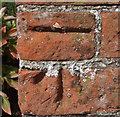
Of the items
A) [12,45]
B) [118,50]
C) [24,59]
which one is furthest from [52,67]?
[12,45]

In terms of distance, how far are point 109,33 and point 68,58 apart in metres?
0.13

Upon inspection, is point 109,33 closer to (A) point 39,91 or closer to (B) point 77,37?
(B) point 77,37

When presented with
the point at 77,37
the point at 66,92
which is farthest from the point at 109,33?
the point at 66,92

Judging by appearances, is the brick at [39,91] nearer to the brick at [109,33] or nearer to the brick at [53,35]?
the brick at [53,35]

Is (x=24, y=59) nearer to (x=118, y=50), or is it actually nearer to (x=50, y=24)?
(x=50, y=24)

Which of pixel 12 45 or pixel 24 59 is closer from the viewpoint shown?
pixel 24 59

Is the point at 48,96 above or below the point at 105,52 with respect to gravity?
below

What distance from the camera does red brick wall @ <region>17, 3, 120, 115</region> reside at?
0.42 meters

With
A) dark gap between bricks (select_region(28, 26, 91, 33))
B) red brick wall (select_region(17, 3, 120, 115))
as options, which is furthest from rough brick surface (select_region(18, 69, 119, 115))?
dark gap between bricks (select_region(28, 26, 91, 33))

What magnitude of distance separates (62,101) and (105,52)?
179 mm

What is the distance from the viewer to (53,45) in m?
0.42

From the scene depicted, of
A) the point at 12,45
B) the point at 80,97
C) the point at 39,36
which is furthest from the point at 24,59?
the point at 12,45

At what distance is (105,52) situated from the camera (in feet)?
1.43

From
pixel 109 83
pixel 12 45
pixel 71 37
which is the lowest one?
pixel 12 45
